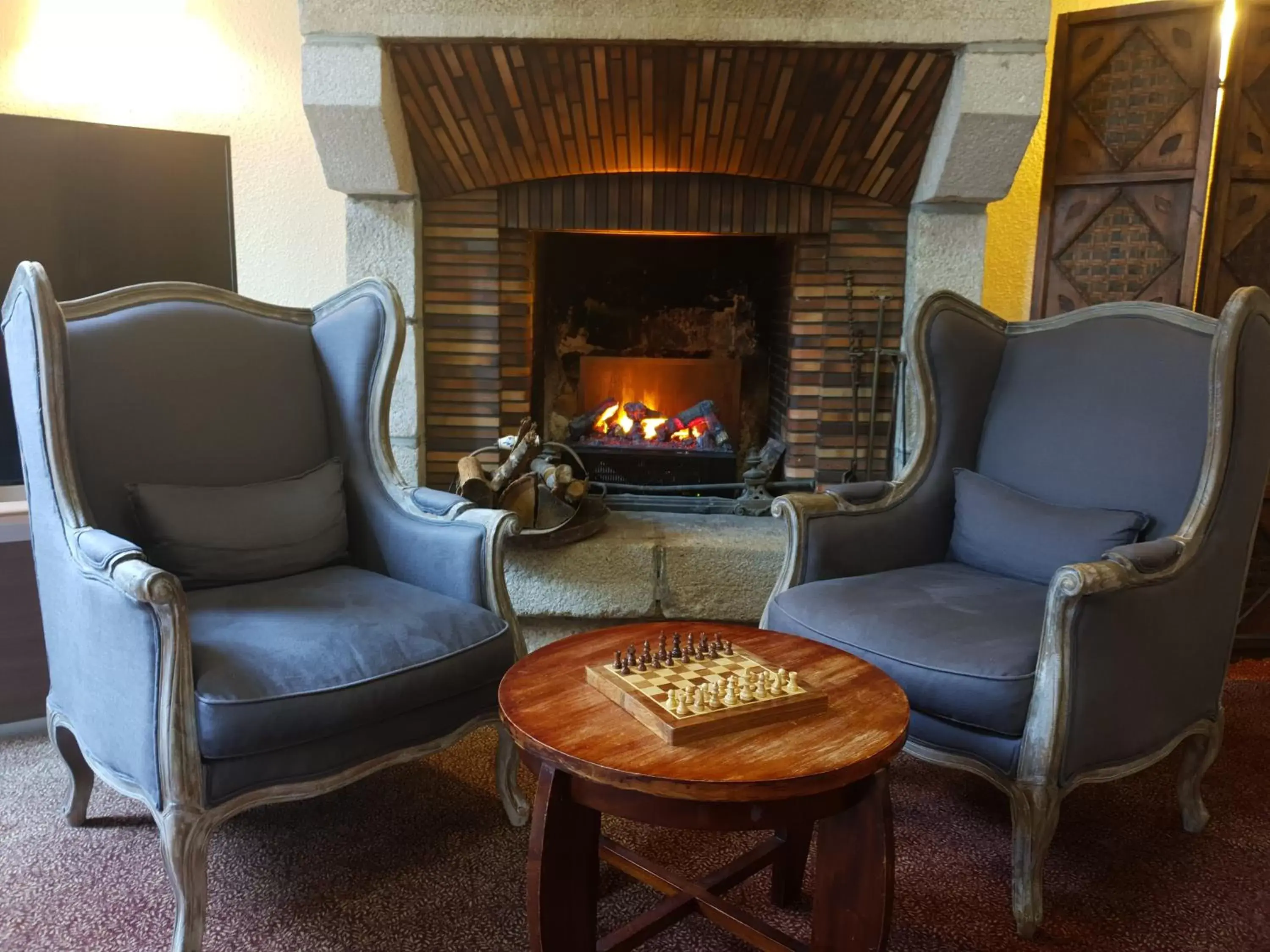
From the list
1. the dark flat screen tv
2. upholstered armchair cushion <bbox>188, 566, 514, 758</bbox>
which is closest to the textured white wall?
the dark flat screen tv

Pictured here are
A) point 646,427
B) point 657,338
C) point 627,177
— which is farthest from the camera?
point 657,338

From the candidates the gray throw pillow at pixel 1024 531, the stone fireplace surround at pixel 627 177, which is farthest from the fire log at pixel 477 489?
the gray throw pillow at pixel 1024 531

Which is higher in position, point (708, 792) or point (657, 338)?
point (657, 338)

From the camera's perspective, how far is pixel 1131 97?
2756mm

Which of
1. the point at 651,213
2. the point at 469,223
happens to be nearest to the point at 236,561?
the point at 469,223

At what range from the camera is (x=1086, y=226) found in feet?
9.37

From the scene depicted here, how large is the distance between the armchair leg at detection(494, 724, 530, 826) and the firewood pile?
0.84 meters

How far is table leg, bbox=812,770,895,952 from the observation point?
1.28m

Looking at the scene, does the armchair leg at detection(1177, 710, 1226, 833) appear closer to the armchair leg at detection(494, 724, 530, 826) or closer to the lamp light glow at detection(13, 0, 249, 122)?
the armchair leg at detection(494, 724, 530, 826)

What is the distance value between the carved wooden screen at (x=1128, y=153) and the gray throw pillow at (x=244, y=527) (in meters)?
2.19

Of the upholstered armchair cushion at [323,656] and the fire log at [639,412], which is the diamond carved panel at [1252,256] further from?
the upholstered armchair cushion at [323,656]

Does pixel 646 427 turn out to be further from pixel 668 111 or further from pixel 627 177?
pixel 668 111

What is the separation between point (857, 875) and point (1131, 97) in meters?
2.43

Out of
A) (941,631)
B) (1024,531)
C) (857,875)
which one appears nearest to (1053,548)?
(1024,531)
